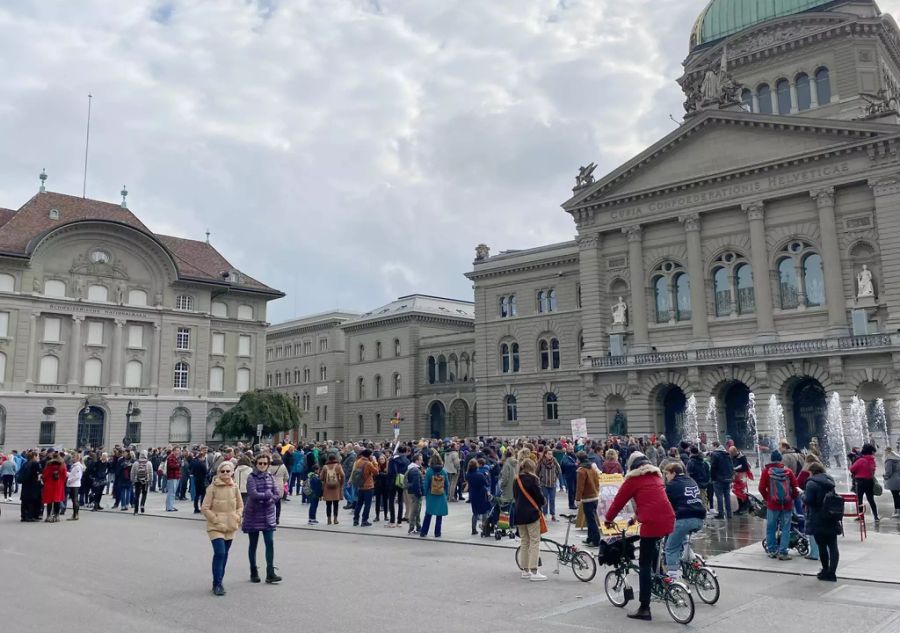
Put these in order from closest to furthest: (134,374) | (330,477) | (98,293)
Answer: (330,477)
(98,293)
(134,374)

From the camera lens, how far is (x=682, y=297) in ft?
154

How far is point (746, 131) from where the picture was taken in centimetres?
4422

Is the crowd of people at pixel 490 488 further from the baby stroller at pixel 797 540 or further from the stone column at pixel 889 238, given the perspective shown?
the stone column at pixel 889 238

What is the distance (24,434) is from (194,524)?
36.8 metres

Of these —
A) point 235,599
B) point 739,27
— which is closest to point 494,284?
point 739,27

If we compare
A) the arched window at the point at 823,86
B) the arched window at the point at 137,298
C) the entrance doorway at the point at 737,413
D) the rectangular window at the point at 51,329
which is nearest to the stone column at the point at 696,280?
the entrance doorway at the point at 737,413

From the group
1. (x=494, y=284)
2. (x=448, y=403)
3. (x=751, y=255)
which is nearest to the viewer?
(x=751, y=255)

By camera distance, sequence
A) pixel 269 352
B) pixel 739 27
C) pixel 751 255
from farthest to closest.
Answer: pixel 269 352 → pixel 739 27 → pixel 751 255

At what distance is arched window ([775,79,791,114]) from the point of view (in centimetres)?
5320

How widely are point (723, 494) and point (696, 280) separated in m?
28.7

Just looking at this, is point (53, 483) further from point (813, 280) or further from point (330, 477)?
point (813, 280)

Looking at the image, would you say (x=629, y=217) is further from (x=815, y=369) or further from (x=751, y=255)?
(x=815, y=369)

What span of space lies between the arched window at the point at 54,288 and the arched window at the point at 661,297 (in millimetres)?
41331

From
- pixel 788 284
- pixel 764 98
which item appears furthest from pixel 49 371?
pixel 764 98
